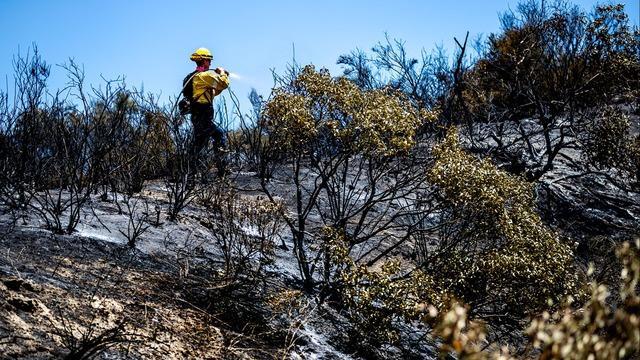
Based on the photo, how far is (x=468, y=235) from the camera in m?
5.36

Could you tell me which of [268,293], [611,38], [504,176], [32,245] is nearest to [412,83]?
[611,38]

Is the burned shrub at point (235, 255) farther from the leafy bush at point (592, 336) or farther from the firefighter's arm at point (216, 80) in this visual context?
the leafy bush at point (592, 336)

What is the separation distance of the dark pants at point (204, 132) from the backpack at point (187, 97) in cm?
10

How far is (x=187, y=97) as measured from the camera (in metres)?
8.55

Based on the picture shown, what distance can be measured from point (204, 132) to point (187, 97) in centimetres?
79

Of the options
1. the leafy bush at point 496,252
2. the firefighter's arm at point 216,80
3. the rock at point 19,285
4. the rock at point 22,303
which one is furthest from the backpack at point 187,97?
the rock at point 22,303

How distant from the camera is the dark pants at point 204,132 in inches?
313

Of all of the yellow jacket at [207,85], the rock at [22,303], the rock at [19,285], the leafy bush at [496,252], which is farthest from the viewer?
the yellow jacket at [207,85]

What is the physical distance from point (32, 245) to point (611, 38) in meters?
10.9

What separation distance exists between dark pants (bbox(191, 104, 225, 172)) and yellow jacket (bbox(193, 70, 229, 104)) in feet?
0.43

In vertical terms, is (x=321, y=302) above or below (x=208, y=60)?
below

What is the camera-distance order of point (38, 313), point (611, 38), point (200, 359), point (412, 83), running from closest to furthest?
point (38, 313)
point (200, 359)
point (611, 38)
point (412, 83)

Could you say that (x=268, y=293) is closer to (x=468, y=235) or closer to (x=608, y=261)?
(x=468, y=235)

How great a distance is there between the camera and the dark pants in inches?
313
